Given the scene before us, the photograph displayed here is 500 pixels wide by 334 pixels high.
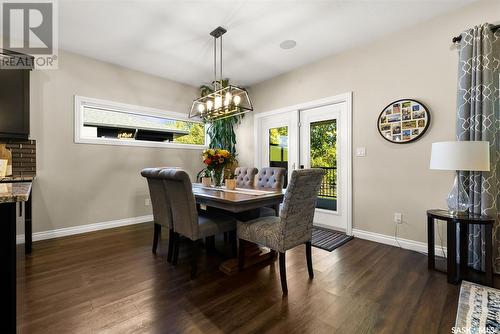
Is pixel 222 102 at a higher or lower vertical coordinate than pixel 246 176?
higher

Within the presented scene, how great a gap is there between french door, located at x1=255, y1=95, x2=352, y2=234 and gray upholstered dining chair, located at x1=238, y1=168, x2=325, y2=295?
1593 mm

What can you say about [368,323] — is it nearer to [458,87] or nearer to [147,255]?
[147,255]

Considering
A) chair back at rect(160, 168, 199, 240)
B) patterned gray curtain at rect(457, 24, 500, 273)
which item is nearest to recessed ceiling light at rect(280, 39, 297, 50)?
patterned gray curtain at rect(457, 24, 500, 273)

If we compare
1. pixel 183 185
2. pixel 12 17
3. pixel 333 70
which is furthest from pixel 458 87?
pixel 12 17

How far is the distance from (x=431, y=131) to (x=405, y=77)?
0.73 m

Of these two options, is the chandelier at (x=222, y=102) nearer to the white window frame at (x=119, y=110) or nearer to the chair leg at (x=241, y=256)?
the white window frame at (x=119, y=110)

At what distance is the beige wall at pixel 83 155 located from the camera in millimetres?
3162

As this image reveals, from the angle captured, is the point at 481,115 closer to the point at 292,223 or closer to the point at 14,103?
the point at 292,223

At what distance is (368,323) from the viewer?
1.52 meters

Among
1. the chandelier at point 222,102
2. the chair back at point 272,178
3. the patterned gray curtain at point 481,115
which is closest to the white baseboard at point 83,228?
the chandelier at point 222,102

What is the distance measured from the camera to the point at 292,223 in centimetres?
191

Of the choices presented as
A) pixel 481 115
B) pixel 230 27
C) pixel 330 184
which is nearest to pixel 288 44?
pixel 230 27

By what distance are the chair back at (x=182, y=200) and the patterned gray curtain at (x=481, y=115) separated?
267 cm

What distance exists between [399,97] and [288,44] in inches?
62.8
